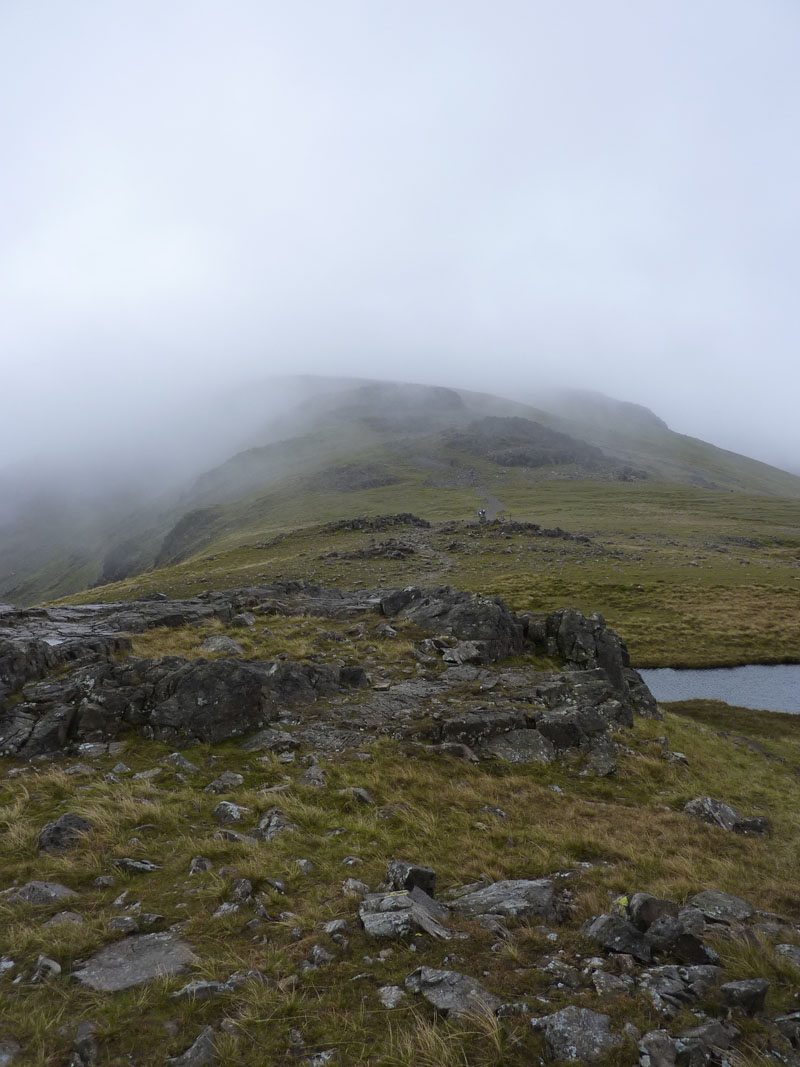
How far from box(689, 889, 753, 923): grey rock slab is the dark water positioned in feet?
106

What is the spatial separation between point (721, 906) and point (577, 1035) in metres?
4.58

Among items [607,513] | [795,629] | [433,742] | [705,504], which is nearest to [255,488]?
[607,513]

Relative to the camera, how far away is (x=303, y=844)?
1098 centimetres

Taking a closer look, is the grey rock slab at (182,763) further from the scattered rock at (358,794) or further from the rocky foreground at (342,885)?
the scattered rock at (358,794)

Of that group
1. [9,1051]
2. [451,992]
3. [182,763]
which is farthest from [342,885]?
[182,763]

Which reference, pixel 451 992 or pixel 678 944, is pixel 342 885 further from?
pixel 678 944

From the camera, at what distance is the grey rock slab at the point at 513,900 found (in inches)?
340

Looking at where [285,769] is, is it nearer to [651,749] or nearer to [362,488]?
[651,749]

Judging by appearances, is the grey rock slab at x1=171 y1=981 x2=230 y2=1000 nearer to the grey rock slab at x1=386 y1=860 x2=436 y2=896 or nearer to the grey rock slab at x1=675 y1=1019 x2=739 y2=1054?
the grey rock slab at x1=386 y1=860 x2=436 y2=896

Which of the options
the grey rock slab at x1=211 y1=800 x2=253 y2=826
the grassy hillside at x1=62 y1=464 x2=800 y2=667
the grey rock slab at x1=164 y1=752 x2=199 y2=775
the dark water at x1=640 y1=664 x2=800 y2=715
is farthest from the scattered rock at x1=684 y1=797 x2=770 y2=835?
the grassy hillside at x1=62 y1=464 x2=800 y2=667

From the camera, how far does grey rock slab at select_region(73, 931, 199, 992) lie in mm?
6957

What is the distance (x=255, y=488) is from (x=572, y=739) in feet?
617

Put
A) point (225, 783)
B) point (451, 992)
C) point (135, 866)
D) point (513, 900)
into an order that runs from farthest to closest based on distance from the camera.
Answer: point (225, 783)
point (135, 866)
point (513, 900)
point (451, 992)

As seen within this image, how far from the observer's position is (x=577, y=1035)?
5855 mm
